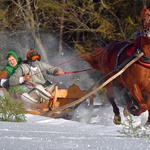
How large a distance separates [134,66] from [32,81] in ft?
7.57

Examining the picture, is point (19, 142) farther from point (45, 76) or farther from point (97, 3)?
point (97, 3)

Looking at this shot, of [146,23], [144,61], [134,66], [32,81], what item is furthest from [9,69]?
[146,23]

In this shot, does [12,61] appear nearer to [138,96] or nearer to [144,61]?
[138,96]

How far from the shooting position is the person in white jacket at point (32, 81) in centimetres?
1111

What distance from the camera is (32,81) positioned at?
1141cm

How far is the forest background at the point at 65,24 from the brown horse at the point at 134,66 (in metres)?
5.47

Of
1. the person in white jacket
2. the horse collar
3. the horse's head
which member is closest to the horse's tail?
the person in white jacket

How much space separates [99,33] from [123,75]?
771cm

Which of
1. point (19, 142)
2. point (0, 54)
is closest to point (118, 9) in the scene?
point (0, 54)

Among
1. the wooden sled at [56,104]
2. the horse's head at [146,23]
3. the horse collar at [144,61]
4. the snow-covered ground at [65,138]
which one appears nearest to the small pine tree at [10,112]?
the snow-covered ground at [65,138]

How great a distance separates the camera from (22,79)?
Answer: 11.2 meters

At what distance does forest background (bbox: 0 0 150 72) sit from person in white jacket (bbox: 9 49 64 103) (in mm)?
5177

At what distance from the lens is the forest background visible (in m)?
17.3

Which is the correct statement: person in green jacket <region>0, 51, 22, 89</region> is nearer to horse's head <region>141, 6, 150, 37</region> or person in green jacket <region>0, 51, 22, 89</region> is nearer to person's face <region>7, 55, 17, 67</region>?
person's face <region>7, 55, 17, 67</region>
